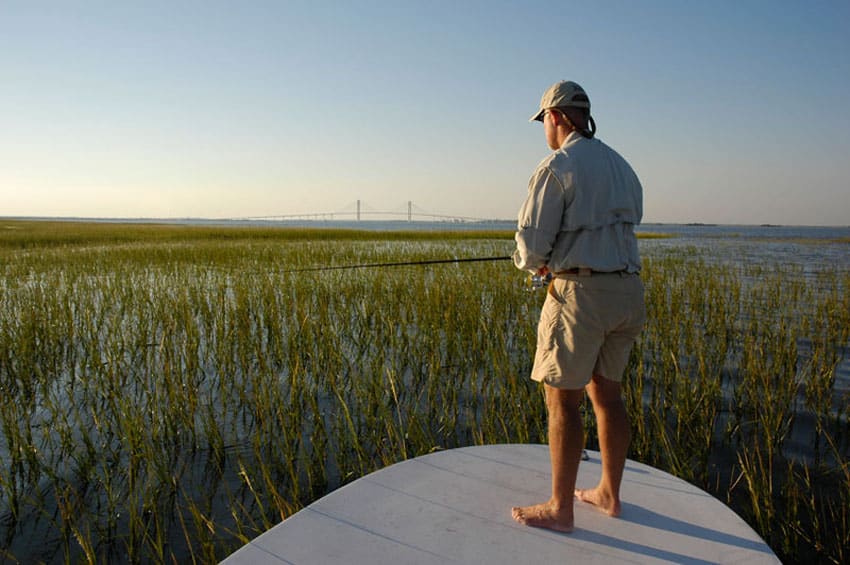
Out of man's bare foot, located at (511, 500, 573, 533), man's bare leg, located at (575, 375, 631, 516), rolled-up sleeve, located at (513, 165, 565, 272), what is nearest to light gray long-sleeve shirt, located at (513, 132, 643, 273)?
rolled-up sleeve, located at (513, 165, 565, 272)

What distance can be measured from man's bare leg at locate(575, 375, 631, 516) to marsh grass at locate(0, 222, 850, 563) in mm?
943

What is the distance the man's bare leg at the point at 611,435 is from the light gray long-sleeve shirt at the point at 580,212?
48 cm

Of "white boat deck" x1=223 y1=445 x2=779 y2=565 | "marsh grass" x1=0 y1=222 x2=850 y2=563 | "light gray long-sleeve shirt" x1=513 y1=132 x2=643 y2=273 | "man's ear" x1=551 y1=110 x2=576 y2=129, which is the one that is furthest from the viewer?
"marsh grass" x1=0 y1=222 x2=850 y2=563

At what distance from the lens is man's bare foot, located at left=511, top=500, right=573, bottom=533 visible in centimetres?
189

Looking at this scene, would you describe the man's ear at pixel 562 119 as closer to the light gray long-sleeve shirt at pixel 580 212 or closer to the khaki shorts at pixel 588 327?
the light gray long-sleeve shirt at pixel 580 212

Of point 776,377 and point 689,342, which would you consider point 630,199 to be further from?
point 689,342

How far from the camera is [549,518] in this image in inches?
74.9

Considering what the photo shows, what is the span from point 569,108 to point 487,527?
5.24 feet

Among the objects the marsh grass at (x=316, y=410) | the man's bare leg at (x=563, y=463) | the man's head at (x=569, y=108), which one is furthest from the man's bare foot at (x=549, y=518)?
the man's head at (x=569, y=108)

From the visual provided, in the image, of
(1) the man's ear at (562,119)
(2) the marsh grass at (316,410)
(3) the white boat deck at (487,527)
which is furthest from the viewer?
(2) the marsh grass at (316,410)

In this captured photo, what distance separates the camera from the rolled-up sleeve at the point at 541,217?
1.86 meters

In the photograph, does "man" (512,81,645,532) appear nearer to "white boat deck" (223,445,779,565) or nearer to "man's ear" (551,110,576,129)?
"man's ear" (551,110,576,129)

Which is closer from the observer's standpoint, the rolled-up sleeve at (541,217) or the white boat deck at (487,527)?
the white boat deck at (487,527)

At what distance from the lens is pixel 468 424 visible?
378 centimetres
